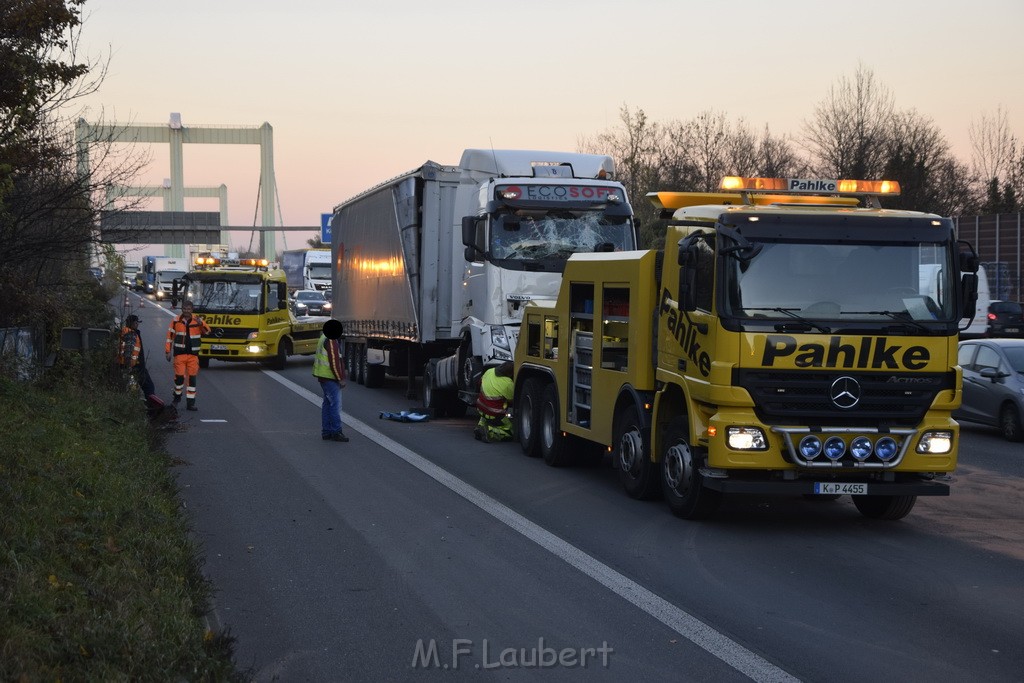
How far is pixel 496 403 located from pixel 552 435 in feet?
7.67

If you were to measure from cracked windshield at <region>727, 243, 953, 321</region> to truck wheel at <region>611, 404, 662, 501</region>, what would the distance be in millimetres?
2028

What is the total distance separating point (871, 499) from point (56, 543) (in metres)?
7.11

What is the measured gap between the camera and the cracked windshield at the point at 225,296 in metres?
29.5

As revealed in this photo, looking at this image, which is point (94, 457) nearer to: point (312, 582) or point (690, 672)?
point (312, 582)

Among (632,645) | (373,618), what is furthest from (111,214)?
(632,645)

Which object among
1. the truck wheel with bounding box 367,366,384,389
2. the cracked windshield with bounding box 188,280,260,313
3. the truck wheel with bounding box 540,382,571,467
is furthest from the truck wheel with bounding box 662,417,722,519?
the cracked windshield with bounding box 188,280,260,313

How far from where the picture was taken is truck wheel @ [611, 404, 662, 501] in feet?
36.8

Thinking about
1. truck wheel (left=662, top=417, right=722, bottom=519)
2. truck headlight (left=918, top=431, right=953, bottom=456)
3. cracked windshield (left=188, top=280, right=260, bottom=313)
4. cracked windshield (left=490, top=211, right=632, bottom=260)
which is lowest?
truck wheel (left=662, top=417, right=722, bottom=519)

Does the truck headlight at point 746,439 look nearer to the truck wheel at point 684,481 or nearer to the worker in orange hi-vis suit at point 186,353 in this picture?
the truck wheel at point 684,481

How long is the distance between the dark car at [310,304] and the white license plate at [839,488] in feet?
136

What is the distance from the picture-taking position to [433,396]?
1927 cm

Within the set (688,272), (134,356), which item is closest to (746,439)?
(688,272)

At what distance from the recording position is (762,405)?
9664 millimetres

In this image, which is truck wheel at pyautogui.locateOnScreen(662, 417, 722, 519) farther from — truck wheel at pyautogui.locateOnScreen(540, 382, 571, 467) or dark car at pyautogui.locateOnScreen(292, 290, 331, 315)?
dark car at pyautogui.locateOnScreen(292, 290, 331, 315)
